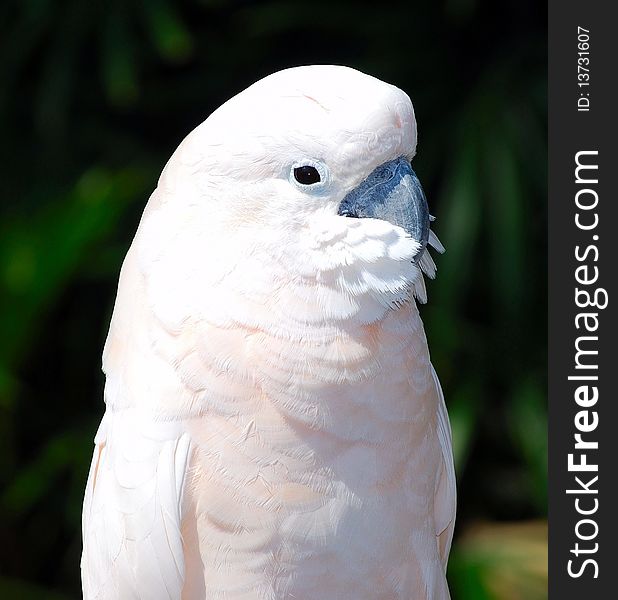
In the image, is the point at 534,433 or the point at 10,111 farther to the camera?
the point at 10,111

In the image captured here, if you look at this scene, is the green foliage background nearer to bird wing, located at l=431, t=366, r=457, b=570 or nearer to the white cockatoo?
bird wing, located at l=431, t=366, r=457, b=570

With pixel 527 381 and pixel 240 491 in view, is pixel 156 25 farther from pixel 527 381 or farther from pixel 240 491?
pixel 240 491

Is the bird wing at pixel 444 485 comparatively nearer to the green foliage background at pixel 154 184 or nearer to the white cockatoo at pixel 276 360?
the white cockatoo at pixel 276 360

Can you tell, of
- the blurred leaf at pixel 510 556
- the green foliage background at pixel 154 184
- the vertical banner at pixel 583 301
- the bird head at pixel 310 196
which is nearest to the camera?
the bird head at pixel 310 196

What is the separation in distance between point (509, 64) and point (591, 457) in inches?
44.1

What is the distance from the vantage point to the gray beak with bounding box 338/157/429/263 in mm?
1008

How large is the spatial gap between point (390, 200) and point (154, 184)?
1469mm

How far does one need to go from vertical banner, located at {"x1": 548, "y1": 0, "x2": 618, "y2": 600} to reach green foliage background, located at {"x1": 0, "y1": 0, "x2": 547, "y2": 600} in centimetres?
40

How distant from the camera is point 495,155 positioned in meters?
2.25

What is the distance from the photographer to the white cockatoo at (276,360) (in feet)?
3.25

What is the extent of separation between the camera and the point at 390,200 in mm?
1011

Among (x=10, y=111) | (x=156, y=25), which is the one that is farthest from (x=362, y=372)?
(x=10, y=111)

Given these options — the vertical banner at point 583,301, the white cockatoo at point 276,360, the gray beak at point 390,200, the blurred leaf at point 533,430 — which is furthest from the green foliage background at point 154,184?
the gray beak at point 390,200

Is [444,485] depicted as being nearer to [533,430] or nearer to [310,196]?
[310,196]
